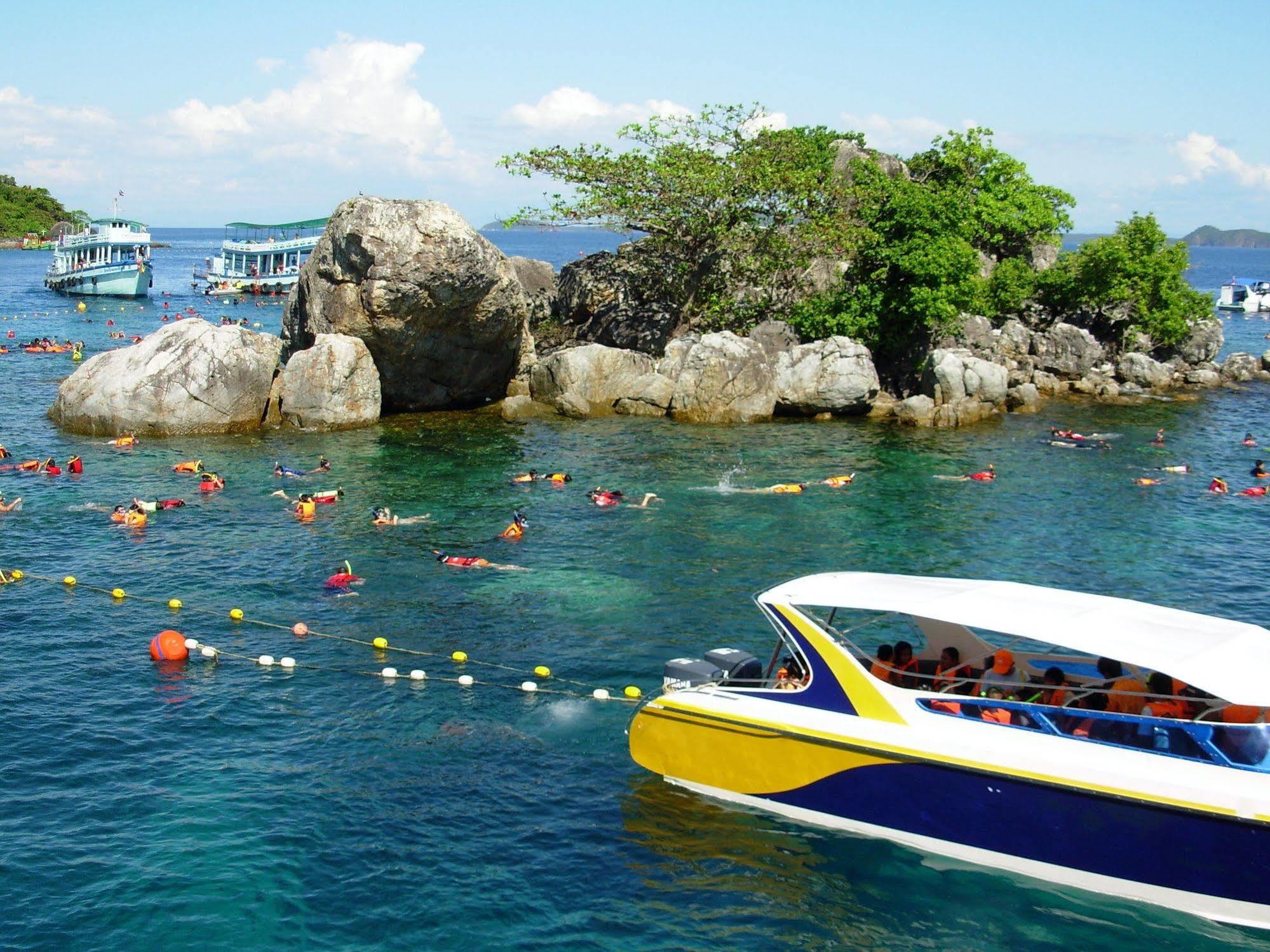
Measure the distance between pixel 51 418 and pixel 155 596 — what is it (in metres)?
26.9

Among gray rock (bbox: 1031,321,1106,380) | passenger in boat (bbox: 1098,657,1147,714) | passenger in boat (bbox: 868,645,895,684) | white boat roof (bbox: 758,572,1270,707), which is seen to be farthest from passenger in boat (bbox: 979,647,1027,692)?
gray rock (bbox: 1031,321,1106,380)

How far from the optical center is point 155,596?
29.0 m

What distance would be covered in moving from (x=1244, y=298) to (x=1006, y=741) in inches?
5150

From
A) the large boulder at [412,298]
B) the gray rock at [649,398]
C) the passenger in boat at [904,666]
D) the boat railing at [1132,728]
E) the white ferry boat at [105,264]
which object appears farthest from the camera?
the white ferry boat at [105,264]

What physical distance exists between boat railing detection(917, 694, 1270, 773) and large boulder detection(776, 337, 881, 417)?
128ft

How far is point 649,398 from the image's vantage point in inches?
2153

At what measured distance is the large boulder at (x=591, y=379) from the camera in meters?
54.7

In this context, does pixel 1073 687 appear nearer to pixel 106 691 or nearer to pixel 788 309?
pixel 106 691

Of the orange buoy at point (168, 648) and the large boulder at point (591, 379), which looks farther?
the large boulder at point (591, 379)

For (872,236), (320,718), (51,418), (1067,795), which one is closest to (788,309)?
(872,236)

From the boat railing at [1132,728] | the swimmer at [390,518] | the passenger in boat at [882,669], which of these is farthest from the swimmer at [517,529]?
the boat railing at [1132,728]

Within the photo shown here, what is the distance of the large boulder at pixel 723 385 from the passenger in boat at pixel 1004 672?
35.7m

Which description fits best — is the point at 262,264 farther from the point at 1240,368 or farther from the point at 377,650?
the point at 377,650

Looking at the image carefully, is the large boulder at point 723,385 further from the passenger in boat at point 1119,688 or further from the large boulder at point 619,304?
the passenger in boat at point 1119,688
